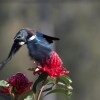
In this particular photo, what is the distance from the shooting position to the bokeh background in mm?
16228

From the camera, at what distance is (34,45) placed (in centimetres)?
265

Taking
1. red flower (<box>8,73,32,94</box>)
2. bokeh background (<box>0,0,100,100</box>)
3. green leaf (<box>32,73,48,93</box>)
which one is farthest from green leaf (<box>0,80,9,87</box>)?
bokeh background (<box>0,0,100,100</box>)

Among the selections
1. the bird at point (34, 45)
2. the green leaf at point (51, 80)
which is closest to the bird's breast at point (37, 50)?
the bird at point (34, 45)

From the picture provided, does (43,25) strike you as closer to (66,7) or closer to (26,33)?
(66,7)

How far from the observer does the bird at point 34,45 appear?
261 centimetres

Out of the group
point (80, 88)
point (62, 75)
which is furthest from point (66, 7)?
point (62, 75)

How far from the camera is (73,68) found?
16703 millimetres

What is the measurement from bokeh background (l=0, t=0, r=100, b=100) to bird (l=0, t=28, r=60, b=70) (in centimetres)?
1231

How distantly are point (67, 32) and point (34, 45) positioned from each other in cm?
1534

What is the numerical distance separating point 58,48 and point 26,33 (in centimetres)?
1402

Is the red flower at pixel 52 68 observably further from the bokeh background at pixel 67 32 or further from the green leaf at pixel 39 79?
the bokeh background at pixel 67 32

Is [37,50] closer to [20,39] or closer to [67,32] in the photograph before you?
[20,39]

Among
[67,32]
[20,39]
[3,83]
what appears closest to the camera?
[20,39]

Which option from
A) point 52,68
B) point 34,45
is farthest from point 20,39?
point 52,68
